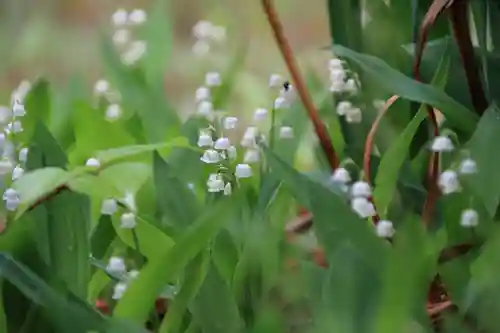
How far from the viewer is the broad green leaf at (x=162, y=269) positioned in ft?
0.91

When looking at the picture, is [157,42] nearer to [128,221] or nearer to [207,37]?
[207,37]

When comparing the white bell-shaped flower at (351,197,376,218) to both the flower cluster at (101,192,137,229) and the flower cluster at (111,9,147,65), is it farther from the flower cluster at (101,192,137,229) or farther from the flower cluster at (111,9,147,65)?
the flower cluster at (111,9,147,65)

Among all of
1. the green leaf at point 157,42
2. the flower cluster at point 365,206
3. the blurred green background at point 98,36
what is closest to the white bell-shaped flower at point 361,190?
the flower cluster at point 365,206

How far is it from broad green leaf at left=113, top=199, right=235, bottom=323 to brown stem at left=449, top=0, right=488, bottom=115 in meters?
0.14

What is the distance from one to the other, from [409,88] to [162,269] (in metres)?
0.13

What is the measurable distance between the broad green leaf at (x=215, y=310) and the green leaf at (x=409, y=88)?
0.12m

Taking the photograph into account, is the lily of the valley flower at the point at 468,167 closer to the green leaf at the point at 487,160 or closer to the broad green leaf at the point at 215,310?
the green leaf at the point at 487,160

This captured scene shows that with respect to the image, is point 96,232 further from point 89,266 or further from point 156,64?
point 156,64

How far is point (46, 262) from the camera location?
0.99 feet

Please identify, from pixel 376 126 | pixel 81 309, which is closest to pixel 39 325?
pixel 81 309

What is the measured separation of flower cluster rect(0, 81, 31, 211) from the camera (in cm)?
32

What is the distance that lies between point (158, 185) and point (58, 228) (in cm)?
5

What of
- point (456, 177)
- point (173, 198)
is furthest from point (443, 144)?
point (173, 198)

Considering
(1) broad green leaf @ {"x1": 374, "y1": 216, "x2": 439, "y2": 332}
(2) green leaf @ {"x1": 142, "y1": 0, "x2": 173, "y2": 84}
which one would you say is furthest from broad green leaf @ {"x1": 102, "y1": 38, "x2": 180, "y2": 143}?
(1) broad green leaf @ {"x1": 374, "y1": 216, "x2": 439, "y2": 332}
